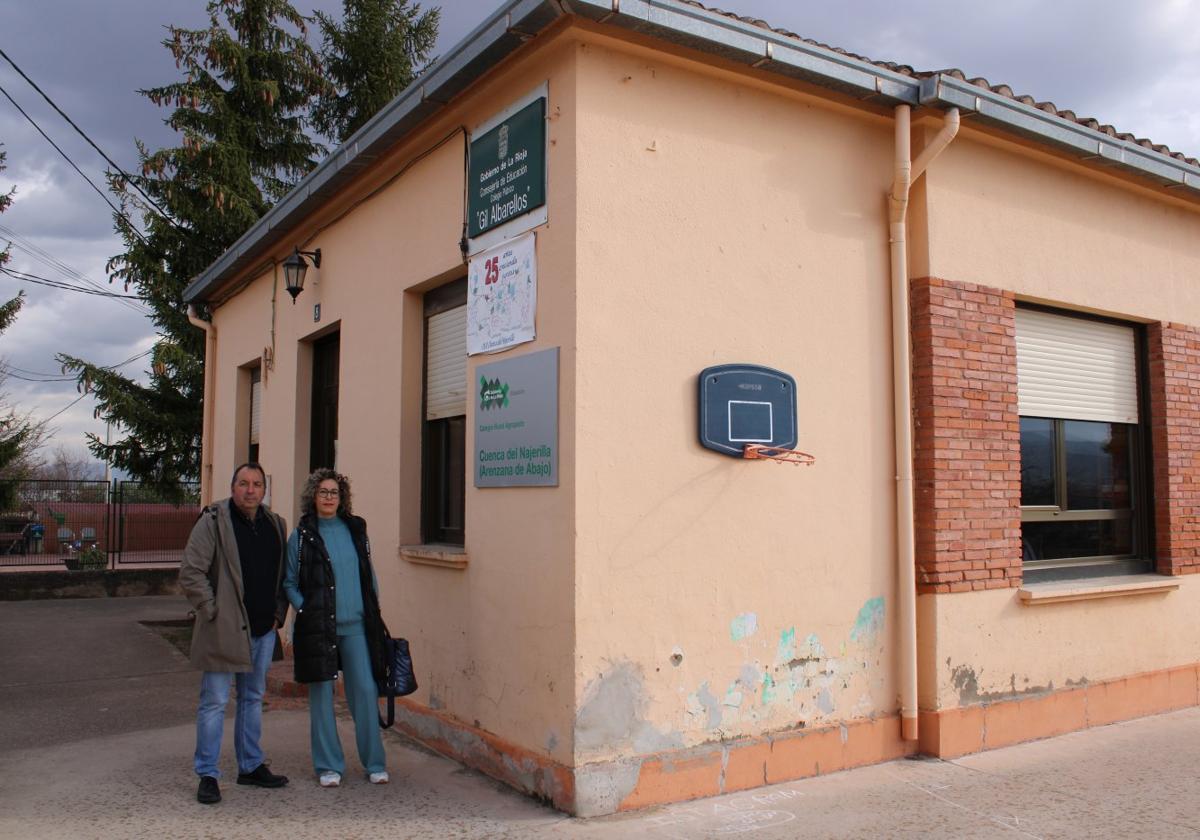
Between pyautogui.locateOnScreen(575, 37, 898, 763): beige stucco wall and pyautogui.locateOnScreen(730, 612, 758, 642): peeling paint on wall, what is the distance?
0.01m

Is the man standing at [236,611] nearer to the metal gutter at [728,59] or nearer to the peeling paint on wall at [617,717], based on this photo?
the peeling paint on wall at [617,717]

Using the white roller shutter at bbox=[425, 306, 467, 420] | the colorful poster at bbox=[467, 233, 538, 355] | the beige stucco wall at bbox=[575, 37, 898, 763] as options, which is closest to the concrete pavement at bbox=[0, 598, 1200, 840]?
the beige stucco wall at bbox=[575, 37, 898, 763]

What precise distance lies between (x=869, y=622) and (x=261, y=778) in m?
3.64

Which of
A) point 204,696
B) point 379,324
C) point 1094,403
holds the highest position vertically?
point 379,324

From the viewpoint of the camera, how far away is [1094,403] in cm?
732

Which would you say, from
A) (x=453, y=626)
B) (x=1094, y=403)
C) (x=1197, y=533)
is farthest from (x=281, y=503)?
(x=1197, y=533)

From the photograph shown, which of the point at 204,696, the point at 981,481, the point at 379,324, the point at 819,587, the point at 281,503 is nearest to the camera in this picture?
the point at 204,696

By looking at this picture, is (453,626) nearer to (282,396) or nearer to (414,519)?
(414,519)

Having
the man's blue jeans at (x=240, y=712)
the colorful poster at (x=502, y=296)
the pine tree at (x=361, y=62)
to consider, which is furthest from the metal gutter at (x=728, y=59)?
the pine tree at (x=361, y=62)

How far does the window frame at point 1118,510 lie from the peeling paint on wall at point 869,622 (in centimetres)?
153

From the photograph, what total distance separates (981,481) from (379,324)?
449 cm

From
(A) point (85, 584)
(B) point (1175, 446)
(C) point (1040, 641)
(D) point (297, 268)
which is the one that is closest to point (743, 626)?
(C) point (1040, 641)

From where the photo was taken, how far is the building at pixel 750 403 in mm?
4961

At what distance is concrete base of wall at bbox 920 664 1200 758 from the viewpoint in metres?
5.82
